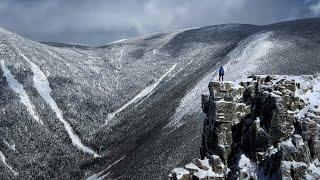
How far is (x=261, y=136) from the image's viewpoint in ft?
219

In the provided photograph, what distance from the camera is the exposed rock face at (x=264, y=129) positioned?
2406 inches

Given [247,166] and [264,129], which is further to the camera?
[264,129]

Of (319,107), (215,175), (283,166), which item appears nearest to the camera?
(283,166)

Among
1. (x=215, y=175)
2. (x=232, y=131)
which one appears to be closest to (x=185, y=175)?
(x=215, y=175)

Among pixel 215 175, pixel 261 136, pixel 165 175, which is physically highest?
pixel 261 136

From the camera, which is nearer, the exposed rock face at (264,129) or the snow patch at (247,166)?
the exposed rock face at (264,129)

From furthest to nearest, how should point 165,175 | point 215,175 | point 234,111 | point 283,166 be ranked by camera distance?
point 165,175
point 234,111
point 215,175
point 283,166

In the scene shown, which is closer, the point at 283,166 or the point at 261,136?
the point at 283,166

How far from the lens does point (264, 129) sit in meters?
67.0

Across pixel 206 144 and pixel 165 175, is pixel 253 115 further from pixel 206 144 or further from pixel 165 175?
pixel 165 175

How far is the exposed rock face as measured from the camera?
61125 millimetres

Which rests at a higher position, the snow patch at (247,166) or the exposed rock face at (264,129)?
the exposed rock face at (264,129)

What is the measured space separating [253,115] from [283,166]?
11974mm

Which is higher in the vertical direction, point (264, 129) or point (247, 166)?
point (264, 129)
